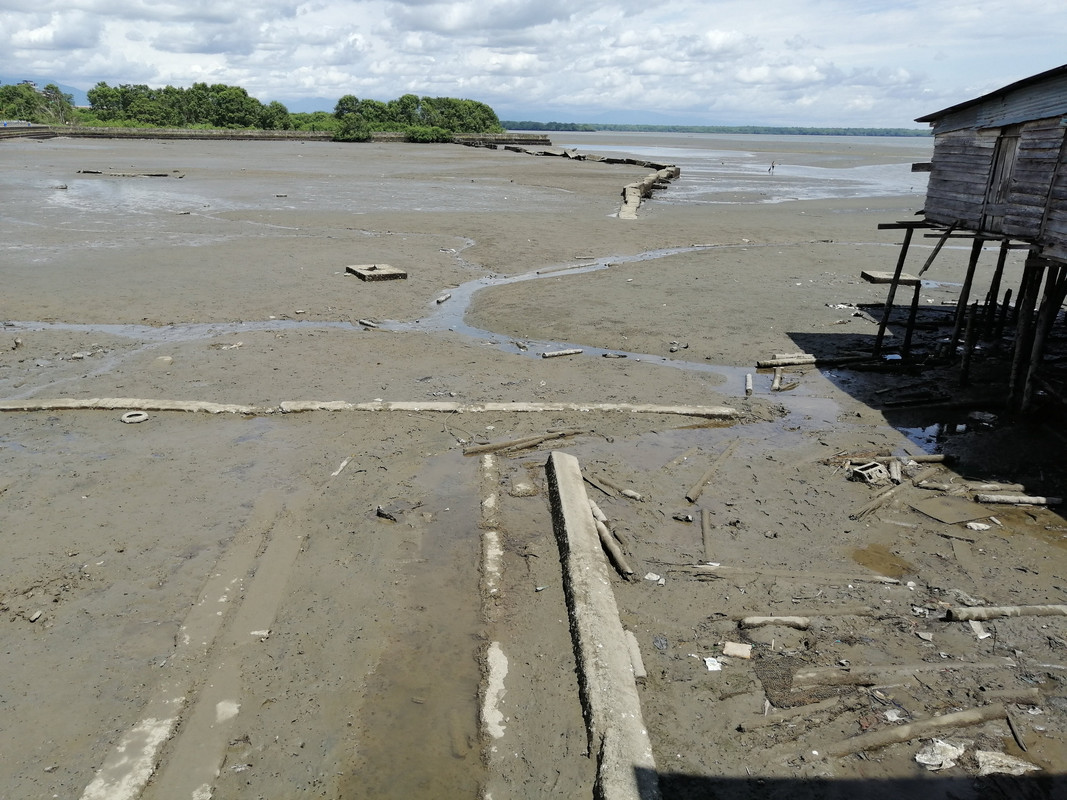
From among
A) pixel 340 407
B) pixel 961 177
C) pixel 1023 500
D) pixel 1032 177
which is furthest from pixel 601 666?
pixel 961 177

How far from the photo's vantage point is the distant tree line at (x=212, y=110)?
3962 inches

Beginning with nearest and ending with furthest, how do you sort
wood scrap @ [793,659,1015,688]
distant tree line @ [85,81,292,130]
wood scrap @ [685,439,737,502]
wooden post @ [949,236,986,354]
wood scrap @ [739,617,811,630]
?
wood scrap @ [793,659,1015,688]
wood scrap @ [739,617,811,630]
wood scrap @ [685,439,737,502]
wooden post @ [949,236,986,354]
distant tree line @ [85,81,292,130]

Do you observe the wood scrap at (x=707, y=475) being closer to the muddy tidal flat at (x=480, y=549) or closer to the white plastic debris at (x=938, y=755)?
the muddy tidal flat at (x=480, y=549)

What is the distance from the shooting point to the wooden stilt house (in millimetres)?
8992

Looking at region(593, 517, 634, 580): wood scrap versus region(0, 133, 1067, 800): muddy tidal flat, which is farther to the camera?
region(593, 517, 634, 580): wood scrap

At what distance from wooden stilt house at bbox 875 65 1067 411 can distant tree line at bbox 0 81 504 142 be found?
91998 millimetres

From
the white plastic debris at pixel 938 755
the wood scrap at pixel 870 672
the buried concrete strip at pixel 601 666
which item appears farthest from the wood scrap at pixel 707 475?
the white plastic debris at pixel 938 755

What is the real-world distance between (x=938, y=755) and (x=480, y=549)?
3.64m

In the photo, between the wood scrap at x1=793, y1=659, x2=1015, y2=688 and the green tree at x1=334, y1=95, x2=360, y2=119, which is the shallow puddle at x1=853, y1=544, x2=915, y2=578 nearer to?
the wood scrap at x1=793, y1=659, x2=1015, y2=688

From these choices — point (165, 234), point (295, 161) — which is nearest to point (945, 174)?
point (165, 234)

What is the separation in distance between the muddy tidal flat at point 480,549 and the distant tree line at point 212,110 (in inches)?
3582

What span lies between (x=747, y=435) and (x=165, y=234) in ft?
60.9

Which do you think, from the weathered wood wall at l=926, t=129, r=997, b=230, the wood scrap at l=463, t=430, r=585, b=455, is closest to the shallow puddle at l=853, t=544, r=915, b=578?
the wood scrap at l=463, t=430, r=585, b=455

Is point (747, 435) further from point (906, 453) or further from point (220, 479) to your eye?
point (220, 479)
